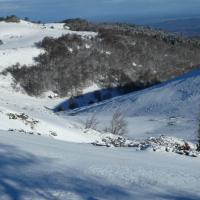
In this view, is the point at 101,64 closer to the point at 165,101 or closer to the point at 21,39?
the point at 21,39

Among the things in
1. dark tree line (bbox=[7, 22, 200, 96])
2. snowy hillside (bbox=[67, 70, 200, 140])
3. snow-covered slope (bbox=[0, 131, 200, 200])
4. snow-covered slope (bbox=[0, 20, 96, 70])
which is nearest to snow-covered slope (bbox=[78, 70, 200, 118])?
snowy hillside (bbox=[67, 70, 200, 140])

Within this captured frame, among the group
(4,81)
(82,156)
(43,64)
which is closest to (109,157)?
(82,156)

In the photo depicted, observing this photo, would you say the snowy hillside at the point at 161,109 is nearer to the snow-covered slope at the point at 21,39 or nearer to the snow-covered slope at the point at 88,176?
the snow-covered slope at the point at 21,39

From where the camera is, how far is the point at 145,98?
69.0 metres

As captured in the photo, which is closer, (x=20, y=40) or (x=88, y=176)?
(x=88, y=176)

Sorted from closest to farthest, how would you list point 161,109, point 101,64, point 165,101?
1. point 161,109
2. point 165,101
3. point 101,64

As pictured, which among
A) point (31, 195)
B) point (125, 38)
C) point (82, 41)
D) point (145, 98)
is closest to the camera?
point (31, 195)

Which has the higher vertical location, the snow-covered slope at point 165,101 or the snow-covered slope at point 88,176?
the snow-covered slope at point 88,176

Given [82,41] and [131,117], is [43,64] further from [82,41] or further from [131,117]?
[131,117]

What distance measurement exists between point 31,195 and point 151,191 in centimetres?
200

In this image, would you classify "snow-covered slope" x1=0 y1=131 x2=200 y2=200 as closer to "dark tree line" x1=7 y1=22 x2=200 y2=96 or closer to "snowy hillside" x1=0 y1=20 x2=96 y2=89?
"snowy hillside" x1=0 y1=20 x2=96 y2=89

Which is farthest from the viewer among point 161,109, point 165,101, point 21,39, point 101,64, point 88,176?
point 21,39

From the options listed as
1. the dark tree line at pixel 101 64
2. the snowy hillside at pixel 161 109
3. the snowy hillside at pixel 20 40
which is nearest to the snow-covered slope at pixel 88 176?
the snowy hillside at pixel 161 109

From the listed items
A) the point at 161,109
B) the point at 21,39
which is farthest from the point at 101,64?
the point at 161,109
